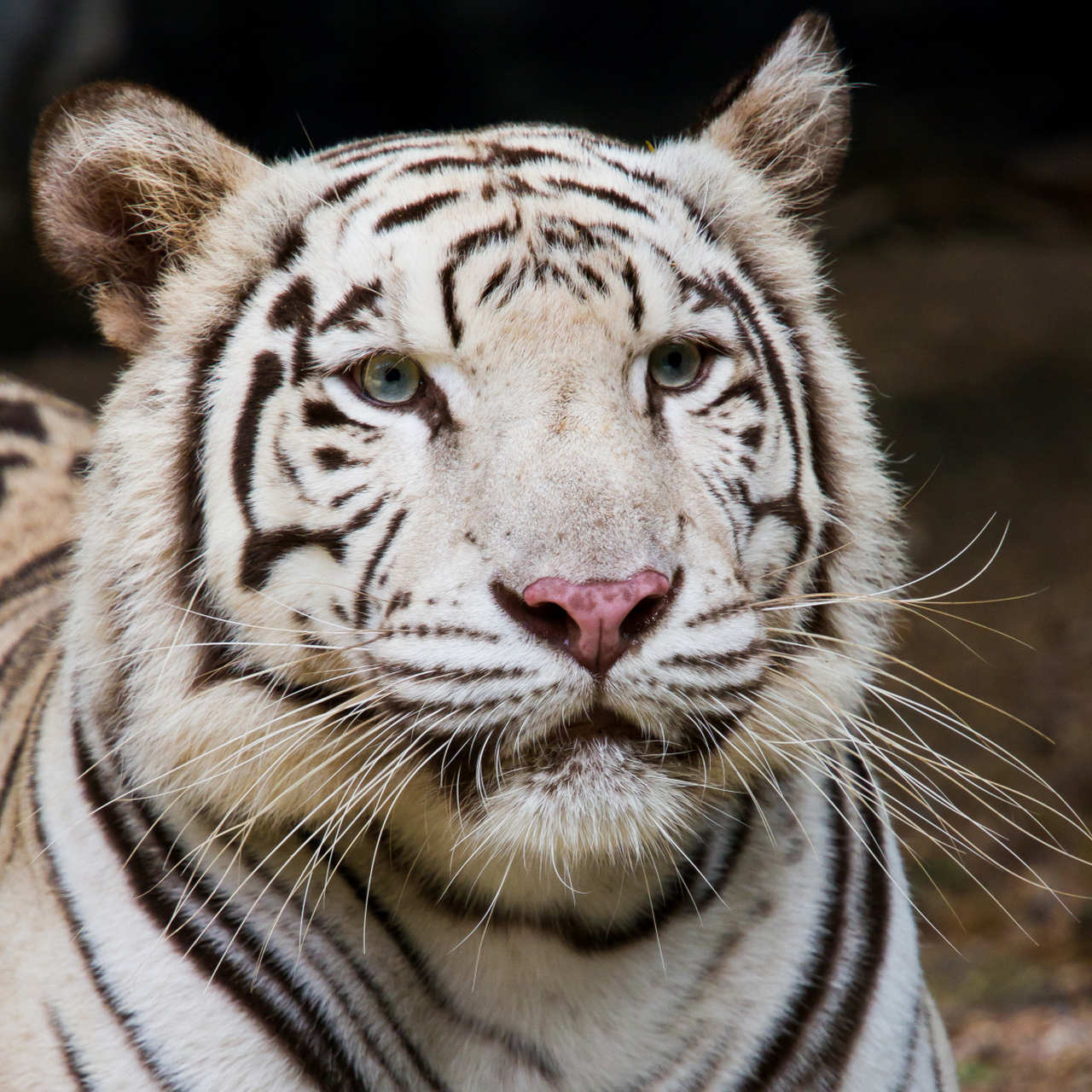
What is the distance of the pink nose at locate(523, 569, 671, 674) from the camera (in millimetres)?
1177

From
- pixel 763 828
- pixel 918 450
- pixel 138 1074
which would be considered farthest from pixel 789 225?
pixel 918 450

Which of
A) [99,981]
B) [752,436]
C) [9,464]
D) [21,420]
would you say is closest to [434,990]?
[99,981]

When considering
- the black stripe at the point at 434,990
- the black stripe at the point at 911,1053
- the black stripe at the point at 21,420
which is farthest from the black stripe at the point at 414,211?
the black stripe at the point at 21,420

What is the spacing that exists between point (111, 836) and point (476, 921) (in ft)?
1.43

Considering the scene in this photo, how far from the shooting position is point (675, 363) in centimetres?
149

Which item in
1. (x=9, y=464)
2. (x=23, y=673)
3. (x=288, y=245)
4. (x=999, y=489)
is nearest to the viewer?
(x=288, y=245)

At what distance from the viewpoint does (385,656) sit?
1296 mm

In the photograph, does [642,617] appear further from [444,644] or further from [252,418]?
[252,418]

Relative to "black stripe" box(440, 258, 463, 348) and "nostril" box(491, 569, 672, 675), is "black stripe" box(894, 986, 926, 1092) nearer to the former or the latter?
"nostril" box(491, 569, 672, 675)

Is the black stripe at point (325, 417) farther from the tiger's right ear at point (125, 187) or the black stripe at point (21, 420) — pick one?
the black stripe at point (21, 420)

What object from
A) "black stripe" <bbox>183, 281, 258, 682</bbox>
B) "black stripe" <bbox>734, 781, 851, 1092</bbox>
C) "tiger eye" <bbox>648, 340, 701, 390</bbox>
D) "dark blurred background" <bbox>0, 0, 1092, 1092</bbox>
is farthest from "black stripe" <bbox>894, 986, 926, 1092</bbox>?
"dark blurred background" <bbox>0, 0, 1092, 1092</bbox>

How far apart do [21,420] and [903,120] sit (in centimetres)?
381

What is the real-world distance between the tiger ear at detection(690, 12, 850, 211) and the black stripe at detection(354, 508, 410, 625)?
0.74 meters

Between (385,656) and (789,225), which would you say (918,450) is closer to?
(789,225)
